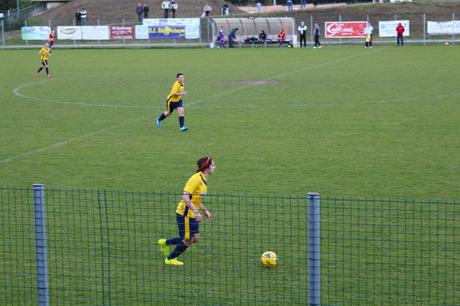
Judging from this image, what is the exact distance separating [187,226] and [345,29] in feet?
183

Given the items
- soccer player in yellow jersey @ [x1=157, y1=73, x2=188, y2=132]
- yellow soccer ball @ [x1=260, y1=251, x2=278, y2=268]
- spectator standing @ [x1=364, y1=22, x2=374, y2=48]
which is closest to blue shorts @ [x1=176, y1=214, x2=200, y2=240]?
yellow soccer ball @ [x1=260, y1=251, x2=278, y2=268]

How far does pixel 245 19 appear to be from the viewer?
6475cm

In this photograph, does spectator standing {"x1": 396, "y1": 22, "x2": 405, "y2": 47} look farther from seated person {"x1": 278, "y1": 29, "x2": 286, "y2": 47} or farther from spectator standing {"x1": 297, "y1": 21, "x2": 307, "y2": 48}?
seated person {"x1": 278, "y1": 29, "x2": 286, "y2": 47}

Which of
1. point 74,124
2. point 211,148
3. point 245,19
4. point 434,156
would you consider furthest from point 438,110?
point 245,19

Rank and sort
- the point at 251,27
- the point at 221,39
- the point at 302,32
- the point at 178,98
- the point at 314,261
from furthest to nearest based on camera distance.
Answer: the point at 251,27
the point at 221,39
the point at 302,32
the point at 178,98
the point at 314,261

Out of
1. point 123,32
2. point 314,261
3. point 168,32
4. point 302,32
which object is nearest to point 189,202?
point 314,261

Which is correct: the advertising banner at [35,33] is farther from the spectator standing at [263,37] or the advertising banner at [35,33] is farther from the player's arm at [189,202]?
the player's arm at [189,202]

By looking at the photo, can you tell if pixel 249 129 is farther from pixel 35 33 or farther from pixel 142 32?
pixel 35 33

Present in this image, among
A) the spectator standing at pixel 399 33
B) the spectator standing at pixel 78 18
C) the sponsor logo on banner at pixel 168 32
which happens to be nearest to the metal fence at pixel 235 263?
the spectator standing at pixel 399 33

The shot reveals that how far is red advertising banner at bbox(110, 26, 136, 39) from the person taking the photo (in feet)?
217

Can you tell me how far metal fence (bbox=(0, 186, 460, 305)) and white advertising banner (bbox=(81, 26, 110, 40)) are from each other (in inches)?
2182

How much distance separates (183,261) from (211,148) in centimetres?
868

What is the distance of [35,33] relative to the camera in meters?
68.6

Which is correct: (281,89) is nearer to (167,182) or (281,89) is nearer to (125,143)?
(125,143)
